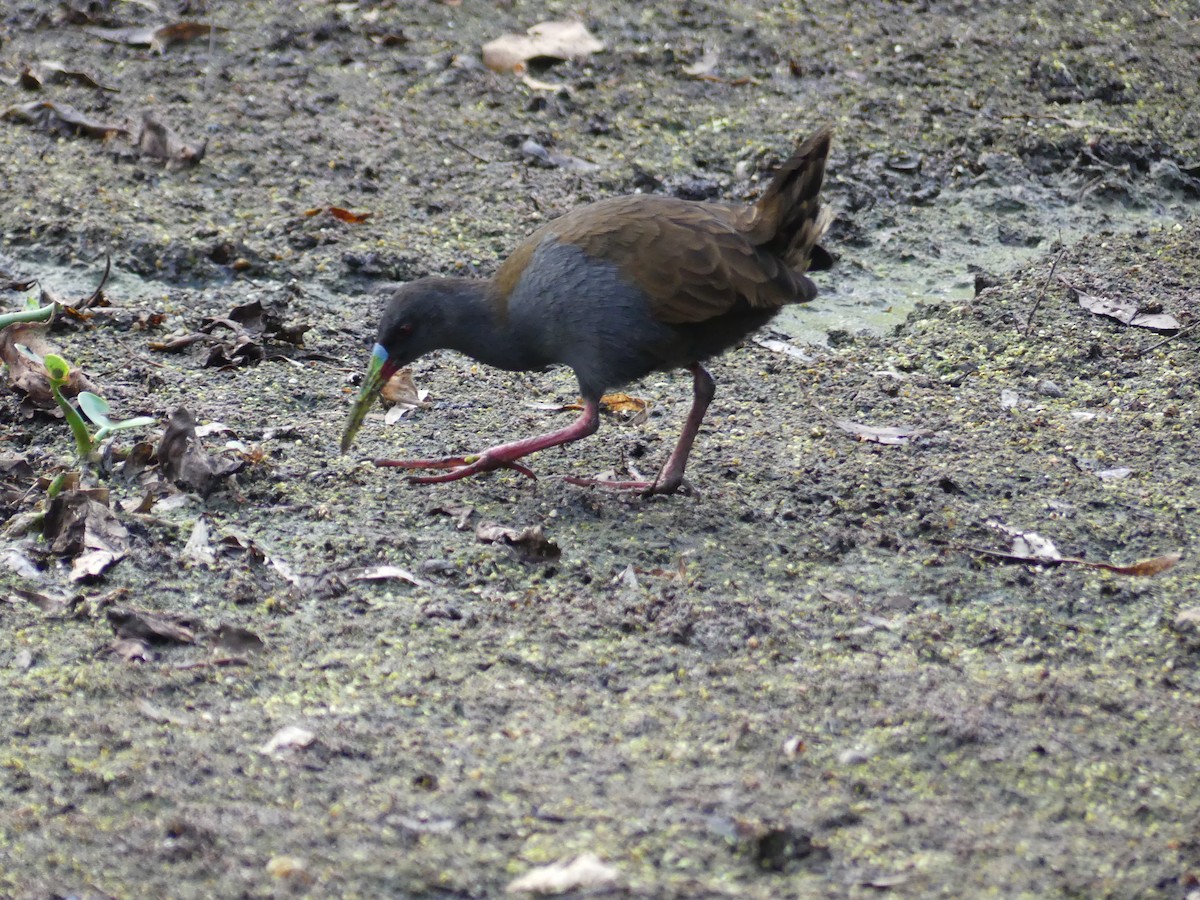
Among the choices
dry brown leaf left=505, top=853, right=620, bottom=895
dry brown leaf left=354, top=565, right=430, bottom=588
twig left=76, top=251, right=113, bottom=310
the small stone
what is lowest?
twig left=76, top=251, right=113, bottom=310

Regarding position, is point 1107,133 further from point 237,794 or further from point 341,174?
point 237,794

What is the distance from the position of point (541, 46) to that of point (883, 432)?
4.70 metres

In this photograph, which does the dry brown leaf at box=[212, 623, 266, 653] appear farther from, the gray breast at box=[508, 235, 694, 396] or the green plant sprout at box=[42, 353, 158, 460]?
the gray breast at box=[508, 235, 694, 396]

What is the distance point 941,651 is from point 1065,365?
8.06 feet

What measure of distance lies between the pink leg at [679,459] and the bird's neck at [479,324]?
0.55 metres

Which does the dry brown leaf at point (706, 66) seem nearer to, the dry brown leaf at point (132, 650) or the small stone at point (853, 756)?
the dry brown leaf at point (132, 650)

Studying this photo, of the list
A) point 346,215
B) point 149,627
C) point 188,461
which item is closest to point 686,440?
point 188,461

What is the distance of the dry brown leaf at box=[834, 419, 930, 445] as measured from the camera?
5367 mm

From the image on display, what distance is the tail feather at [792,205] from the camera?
195 inches

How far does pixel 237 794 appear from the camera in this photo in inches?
127

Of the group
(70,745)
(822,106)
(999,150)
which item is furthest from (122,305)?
(999,150)

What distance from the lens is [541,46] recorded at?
9031 mm

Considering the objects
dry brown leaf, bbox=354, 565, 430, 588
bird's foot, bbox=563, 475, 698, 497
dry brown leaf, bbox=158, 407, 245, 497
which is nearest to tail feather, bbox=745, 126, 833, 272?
bird's foot, bbox=563, 475, 698, 497

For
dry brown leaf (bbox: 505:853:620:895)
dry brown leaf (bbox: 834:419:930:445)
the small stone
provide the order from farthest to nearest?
dry brown leaf (bbox: 834:419:930:445)
the small stone
dry brown leaf (bbox: 505:853:620:895)
